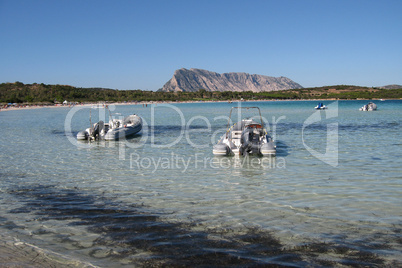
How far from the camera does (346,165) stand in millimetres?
13797

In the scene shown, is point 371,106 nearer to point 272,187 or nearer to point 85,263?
point 272,187

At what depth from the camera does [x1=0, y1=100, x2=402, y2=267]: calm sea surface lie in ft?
18.9

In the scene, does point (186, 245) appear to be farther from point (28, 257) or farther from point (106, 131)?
point (106, 131)

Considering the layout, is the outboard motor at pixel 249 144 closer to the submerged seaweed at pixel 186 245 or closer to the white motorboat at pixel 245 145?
the white motorboat at pixel 245 145

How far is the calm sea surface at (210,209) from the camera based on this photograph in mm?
5750

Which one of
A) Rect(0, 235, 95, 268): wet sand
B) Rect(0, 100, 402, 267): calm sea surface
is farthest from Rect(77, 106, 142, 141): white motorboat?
Rect(0, 235, 95, 268): wet sand

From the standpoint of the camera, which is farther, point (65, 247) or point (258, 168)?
point (258, 168)

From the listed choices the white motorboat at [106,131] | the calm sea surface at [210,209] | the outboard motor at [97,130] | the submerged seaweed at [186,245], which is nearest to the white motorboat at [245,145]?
the calm sea surface at [210,209]

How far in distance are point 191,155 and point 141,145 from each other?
593cm

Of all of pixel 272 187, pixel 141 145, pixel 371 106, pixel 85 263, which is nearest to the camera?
pixel 85 263

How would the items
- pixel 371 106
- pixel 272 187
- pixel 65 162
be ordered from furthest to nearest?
1. pixel 371 106
2. pixel 65 162
3. pixel 272 187

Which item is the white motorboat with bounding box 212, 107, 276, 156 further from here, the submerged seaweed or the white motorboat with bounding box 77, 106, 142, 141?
the white motorboat with bounding box 77, 106, 142, 141

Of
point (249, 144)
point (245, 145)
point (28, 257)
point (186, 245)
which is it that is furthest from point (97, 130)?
point (186, 245)

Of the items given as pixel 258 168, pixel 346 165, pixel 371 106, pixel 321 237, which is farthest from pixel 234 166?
pixel 371 106
